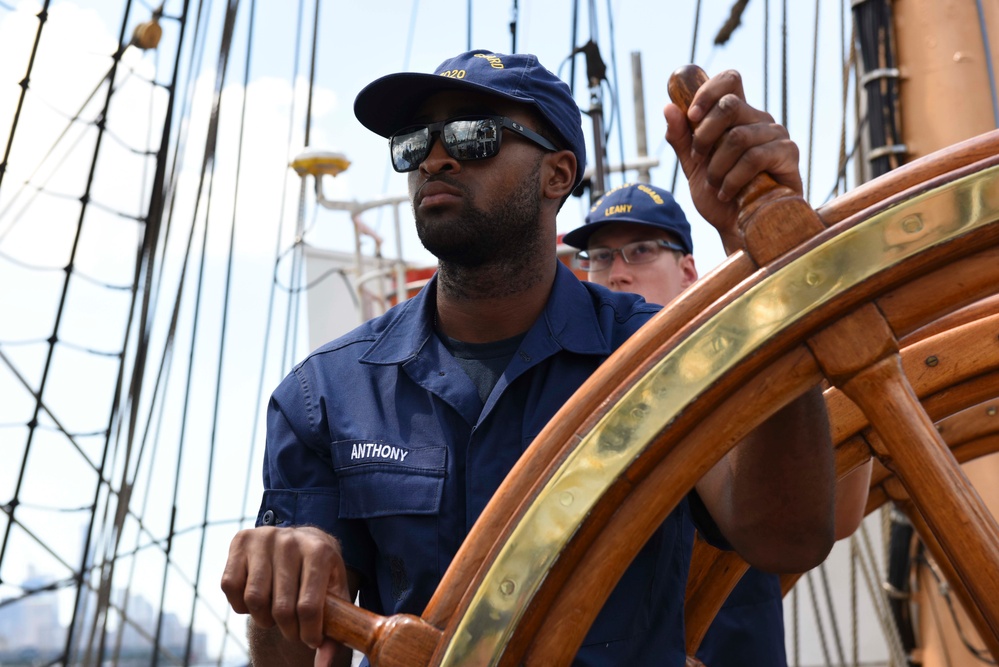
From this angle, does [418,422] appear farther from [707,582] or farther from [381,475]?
[707,582]

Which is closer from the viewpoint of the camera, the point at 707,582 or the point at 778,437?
the point at 778,437

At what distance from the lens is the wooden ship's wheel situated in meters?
0.81

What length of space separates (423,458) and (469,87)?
43cm

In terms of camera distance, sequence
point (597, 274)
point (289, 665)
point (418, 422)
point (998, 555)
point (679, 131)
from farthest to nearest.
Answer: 1. point (597, 274)
2. point (418, 422)
3. point (289, 665)
4. point (679, 131)
5. point (998, 555)

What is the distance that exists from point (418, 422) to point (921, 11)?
205 cm

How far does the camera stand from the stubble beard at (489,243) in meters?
1.37

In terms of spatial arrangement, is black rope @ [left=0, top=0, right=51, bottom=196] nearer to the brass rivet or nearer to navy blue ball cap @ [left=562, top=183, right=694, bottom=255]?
navy blue ball cap @ [left=562, top=183, right=694, bottom=255]

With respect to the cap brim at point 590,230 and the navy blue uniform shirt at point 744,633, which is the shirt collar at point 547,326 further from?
the cap brim at point 590,230

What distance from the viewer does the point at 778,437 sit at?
101 cm

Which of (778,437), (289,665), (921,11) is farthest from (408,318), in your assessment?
(921,11)

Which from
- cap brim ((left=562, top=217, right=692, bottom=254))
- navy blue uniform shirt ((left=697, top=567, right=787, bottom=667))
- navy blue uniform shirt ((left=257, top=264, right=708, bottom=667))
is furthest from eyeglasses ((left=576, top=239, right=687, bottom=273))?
navy blue uniform shirt ((left=257, top=264, right=708, bottom=667))

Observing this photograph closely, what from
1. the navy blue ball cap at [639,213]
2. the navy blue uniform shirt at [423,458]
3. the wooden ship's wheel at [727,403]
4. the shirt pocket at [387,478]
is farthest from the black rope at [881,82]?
the wooden ship's wheel at [727,403]

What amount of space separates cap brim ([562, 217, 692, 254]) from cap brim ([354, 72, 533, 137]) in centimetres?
119

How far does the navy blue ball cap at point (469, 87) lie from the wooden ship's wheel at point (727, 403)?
0.57 meters
